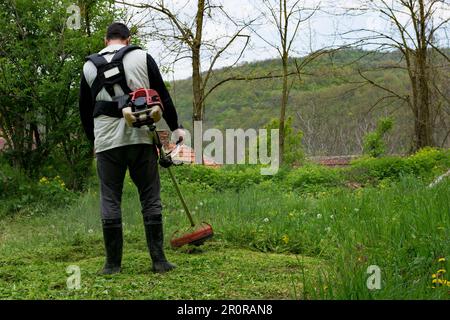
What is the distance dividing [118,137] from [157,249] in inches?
33.4

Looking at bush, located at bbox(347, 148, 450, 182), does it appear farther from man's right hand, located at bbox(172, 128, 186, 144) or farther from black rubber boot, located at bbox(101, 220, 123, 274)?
black rubber boot, located at bbox(101, 220, 123, 274)

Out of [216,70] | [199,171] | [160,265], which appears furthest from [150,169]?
[216,70]

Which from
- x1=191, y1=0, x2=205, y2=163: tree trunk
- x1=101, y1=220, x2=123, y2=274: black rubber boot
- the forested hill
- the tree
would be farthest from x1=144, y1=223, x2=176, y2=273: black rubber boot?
the forested hill

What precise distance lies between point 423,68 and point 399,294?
1578 cm

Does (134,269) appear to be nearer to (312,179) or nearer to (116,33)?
(116,33)

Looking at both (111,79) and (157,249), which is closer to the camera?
(111,79)

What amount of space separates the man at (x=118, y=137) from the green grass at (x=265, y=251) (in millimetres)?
285

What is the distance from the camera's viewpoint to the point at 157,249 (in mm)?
4668

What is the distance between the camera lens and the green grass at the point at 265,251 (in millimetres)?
3564

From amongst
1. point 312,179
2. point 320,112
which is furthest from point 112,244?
point 320,112

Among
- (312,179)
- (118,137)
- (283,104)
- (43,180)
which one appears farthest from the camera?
(283,104)

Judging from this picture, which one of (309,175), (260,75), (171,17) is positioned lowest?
(309,175)

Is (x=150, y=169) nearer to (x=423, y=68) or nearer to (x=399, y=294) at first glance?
(x=399, y=294)

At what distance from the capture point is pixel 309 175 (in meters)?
11.9
